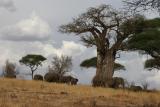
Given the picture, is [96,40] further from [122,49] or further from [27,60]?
[27,60]

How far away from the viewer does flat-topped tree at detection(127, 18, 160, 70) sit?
35.0m

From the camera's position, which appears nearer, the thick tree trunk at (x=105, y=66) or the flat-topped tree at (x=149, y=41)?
the flat-topped tree at (x=149, y=41)

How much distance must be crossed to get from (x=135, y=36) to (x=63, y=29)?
5713 millimetres

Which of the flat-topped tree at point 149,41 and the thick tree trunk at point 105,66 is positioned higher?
the flat-topped tree at point 149,41

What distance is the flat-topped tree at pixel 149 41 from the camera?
35.0 metres

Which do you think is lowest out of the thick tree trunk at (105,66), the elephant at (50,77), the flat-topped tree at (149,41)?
the elephant at (50,77)

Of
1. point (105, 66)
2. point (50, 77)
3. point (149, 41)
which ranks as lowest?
point (50, 77)

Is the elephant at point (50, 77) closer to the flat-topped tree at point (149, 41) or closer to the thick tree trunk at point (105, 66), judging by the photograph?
the thick tree trunk at point (105, 66)

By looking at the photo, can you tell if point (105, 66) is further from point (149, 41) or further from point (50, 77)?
point (149, 41)

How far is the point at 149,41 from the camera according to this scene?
1379 inches

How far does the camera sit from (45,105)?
13.3 metres

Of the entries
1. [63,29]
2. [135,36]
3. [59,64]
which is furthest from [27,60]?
[135,36]

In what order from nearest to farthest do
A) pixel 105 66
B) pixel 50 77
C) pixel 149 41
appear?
pixel 149 41
pixel 105 66
pixel 50 77

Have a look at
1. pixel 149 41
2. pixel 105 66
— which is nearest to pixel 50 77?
pixel 105 66
